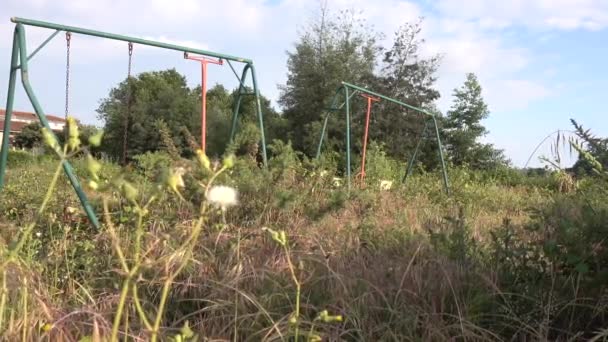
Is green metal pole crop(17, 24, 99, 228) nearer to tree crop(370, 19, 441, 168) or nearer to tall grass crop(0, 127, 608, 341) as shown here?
tall grass crop(0, 127, 608, 341)

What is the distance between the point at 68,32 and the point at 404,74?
18.2 meters

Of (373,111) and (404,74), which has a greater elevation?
(404,74)

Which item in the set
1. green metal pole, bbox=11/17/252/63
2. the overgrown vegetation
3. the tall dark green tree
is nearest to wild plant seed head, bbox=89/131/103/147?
the overgrown vegetation

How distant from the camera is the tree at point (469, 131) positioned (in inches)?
812

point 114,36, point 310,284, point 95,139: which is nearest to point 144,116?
point 114,36

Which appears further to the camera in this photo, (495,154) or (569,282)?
(495,154)

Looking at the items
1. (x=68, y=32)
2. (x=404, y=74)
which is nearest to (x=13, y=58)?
(x=68, y=32)

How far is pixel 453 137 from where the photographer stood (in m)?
21.2

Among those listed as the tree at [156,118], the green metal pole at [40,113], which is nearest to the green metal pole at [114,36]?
the green metal pole at [40,113]

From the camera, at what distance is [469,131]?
21.2m

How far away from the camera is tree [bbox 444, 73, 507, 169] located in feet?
67.7

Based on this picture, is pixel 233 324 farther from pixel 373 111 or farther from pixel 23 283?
pixel 373 111

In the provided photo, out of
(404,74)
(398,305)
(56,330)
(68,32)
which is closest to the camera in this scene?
(56,330)

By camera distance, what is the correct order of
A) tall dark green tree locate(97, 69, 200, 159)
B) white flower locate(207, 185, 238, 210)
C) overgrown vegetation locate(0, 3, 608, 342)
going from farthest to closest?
tall dark green tree locate(97, 69, 200, 159) < overgrown vegetation locate(0, 3, 608, 342) < white flower locate(207, 185, 238, 210)
